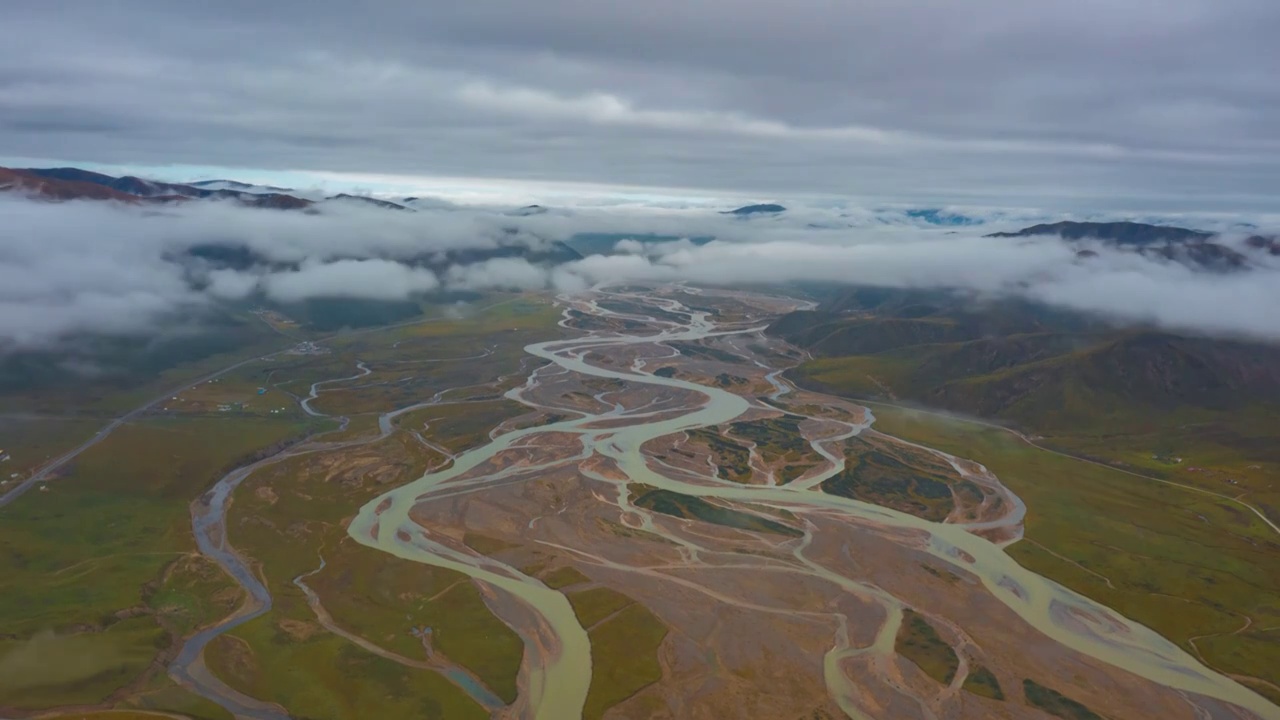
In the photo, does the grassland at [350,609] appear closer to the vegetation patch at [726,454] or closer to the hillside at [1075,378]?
→ the vegetation patch at [726,454]

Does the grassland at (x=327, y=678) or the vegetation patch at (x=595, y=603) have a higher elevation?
the vegetation patch at (x=595, y=603)

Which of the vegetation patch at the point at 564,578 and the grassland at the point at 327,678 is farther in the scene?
the vegetation patch at the point at 564,578

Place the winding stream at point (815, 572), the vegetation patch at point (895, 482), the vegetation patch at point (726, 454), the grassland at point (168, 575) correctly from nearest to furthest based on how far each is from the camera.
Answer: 1. the grassland at point (168, 575)
2. the winding stream at point (815, 572)
3. the vegetation patch at point (895, 482)
4. the vegetation patch at point (726, 454)

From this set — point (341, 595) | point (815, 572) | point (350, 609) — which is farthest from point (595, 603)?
point (341, 595)

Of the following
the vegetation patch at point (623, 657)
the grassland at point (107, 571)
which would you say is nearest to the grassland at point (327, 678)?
the grassland at point (107, 571)

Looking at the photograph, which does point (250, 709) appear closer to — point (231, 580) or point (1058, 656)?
point (231, 580)

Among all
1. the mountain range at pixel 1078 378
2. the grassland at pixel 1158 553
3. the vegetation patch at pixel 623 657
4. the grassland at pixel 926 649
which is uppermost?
the mountain range at pixel 1078 378

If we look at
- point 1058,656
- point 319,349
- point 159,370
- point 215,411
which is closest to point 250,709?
point 1058,656
